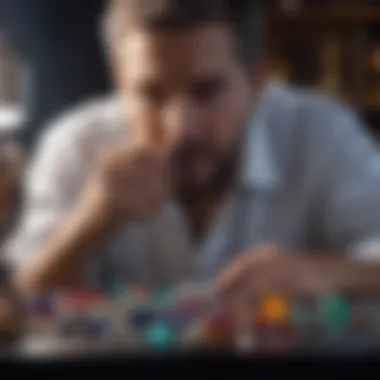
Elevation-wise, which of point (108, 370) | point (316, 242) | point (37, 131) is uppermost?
point (37, 131)

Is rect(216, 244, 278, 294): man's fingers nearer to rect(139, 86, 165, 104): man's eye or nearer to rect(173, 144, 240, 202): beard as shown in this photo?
rect(173, 144, 240, 202): beard

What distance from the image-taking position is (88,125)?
1.01m

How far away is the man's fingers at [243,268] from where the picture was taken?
1.02m

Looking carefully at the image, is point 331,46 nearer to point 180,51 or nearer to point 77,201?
point 180,51

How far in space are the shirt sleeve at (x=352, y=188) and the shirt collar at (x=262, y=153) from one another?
53mm

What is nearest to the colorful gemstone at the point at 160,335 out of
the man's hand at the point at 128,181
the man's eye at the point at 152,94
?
the man's hand at the point at 128,181

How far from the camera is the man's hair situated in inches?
39.2

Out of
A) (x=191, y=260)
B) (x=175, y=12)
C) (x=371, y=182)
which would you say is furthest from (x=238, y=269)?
(x=175, y=12)

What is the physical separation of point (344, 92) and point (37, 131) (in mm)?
301

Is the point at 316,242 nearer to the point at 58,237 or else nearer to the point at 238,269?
the point at 238,269

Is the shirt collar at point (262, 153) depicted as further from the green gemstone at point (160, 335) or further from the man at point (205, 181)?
the green gemstone at point (160, 335)

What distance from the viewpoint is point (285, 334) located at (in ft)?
3.33

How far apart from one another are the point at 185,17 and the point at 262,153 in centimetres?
15

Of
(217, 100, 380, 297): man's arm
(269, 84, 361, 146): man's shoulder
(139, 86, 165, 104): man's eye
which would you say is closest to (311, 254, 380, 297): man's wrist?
(217, 100, 380, 297): man's arm
